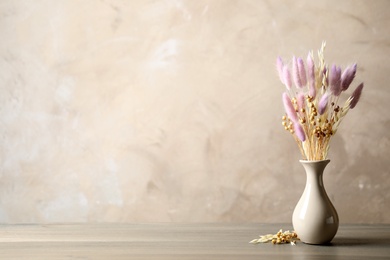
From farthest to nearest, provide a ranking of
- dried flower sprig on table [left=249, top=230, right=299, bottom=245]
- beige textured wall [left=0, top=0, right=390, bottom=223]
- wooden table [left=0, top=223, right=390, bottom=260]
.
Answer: beige textured wall [left=0, top=0, right=390, bottom=223] → dried flower sprig on table [left=249, top=230, right=299, bottom=245] → wooden table [left=0, top=223, right=390, bottom=260]

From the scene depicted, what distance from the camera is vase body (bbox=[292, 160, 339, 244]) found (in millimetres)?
1349

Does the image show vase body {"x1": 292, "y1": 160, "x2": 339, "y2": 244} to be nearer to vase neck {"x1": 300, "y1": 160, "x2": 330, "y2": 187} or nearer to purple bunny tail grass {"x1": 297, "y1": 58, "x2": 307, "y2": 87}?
vase neck {"x1": 300, "y1": 160, "x2": 330, "y2": 187}

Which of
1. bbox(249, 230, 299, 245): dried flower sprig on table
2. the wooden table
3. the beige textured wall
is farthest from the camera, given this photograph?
the beige textured wall

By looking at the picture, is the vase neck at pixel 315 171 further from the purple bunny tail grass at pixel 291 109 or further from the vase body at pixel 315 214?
the purple bunny tail grass at pixel 291 109

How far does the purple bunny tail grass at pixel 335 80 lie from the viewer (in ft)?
4.45

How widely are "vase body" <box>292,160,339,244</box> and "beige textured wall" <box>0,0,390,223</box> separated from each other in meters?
0.39

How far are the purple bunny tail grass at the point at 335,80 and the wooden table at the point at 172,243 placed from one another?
0.40m

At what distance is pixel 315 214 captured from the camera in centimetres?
135

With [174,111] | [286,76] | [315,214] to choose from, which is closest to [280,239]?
[315,214]

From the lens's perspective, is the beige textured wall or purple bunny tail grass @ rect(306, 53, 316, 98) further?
the beige textured wall

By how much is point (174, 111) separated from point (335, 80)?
2.02 ft

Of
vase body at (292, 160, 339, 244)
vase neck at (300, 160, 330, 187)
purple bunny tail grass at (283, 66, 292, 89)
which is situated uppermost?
purple bunny tail grass at (283, 66, 292, 89)

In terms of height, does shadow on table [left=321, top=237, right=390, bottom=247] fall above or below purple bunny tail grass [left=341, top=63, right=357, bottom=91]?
below

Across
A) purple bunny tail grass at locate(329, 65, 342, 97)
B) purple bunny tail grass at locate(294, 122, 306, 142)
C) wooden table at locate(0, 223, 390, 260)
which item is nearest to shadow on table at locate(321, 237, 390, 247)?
wooden table at locate(0, 223, 390, 260)
